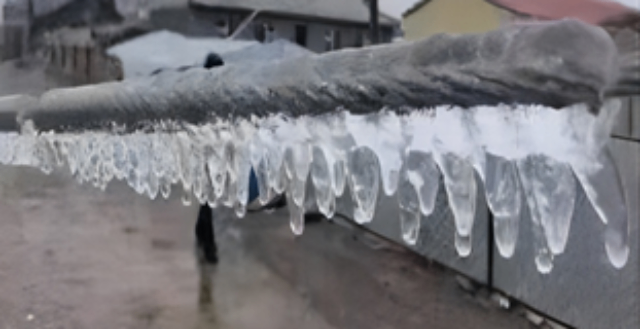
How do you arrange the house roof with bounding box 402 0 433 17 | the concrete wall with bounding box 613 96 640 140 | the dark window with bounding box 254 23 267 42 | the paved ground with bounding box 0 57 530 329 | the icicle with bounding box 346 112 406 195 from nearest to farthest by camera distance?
the concrete wall with bounding box 613 96 640 140 → the icicle with bounding box 346 112 406 195 → the house roof with bounding box 402 0 433 17 → the dark window with bounding box 254 23 267 42 → the paved ground with bounding box 0 57 530 329

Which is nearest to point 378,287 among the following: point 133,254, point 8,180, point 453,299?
point 453,299

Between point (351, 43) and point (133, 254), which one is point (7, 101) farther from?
point (133, 254)

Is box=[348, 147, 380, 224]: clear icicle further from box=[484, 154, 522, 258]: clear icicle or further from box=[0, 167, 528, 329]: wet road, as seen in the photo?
box=[0, 167, 528, 329]: wet road

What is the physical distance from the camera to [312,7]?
561 millimetres

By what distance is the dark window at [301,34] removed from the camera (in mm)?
548

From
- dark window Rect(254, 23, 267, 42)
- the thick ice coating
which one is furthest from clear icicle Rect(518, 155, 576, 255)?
dark window Rect(254, 23, 267, 42)

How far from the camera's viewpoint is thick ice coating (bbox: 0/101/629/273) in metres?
0.26

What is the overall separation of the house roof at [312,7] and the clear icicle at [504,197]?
0.81ft

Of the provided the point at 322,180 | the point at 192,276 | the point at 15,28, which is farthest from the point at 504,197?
the point at 192,276

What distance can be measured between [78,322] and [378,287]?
23.9 inches

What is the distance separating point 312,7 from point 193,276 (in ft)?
2.57

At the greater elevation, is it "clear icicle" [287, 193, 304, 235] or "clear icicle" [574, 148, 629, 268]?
"clear icicle" [574, 148, 629, 268]

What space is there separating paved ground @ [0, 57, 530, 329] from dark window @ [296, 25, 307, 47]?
1.91 feet

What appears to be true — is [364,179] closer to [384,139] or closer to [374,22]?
[384,139]
